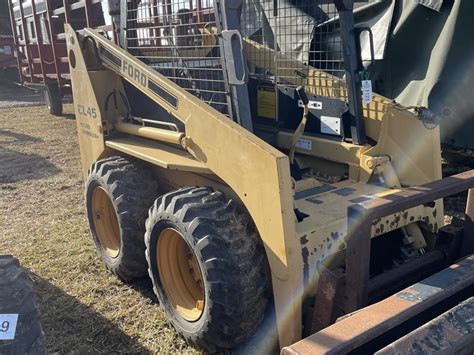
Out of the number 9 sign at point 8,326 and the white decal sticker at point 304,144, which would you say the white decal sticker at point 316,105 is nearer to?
the white decal sticker at point 304,144

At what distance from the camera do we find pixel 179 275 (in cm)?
294

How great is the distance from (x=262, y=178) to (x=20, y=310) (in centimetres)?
126

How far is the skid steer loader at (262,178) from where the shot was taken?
2.17m

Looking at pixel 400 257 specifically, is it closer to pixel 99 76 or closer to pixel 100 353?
pixel 100 353

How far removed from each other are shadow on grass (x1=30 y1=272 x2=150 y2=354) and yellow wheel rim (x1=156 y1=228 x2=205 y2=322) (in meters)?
0.34

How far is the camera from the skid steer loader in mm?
2172

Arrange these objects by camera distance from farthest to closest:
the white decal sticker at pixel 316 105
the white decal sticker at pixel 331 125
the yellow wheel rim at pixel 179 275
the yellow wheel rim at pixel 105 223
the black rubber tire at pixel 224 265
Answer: the yellow wheel rim at pixel 105 223 → the white decal sticker at pixel 316 105 → the white decal sticker at pixel 331 125 → the yellow wheel rim at pixel 179 275 → the black rubber tire at pixel 224 265

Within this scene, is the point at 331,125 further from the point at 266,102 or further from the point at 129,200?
the point at 129,200

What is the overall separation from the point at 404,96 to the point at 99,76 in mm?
2692

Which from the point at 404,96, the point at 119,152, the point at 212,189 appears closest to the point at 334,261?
the point at 212,189

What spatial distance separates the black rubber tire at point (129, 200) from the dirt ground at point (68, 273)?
22 centimetres

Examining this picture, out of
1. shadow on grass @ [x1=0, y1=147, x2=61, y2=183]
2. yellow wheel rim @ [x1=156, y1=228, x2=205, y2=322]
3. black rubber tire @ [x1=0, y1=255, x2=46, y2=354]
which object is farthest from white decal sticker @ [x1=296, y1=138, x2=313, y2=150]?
shadow on grass @ [x1=0, y1=147, x2=61, y2=183]

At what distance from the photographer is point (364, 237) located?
1979 millimetres

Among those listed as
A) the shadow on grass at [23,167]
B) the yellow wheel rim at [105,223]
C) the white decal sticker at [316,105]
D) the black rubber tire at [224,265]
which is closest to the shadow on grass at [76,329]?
the yellow wheel rim at [105,223]
